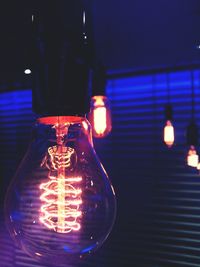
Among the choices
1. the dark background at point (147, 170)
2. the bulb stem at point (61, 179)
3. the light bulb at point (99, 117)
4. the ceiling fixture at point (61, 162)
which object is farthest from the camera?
the dark background at point (147, 170)

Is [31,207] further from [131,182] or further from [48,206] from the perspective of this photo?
[131,182]

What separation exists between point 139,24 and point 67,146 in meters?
0.93

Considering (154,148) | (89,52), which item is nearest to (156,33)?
(89,52)

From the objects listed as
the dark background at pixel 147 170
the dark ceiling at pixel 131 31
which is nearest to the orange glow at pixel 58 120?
the dark ceiling at pixel 131 31

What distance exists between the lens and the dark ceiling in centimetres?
128

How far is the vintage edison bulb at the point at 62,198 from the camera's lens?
0.73m

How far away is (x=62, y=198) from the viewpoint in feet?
2.57

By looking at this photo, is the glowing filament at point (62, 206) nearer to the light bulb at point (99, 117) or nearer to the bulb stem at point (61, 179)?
the bulb stem at point (61, 179)

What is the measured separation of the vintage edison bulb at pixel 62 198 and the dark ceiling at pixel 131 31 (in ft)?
1.74

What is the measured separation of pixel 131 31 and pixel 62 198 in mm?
1052

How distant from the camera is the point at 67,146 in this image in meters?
0.80

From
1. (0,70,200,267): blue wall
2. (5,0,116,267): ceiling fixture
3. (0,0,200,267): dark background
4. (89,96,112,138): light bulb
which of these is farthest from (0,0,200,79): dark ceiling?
(0,70,200,267): blue wall

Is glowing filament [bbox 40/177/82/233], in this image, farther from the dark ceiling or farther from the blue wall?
the blue wall

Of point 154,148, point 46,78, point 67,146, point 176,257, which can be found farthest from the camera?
point 154,148
